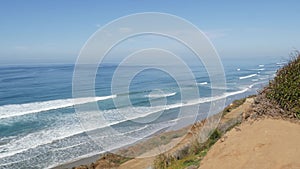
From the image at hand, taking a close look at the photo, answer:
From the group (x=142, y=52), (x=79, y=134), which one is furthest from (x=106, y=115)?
(x=142, y=52)

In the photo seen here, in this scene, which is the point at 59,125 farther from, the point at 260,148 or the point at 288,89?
the point at 260,148

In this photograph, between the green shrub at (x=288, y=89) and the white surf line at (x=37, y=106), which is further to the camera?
the white surf line at (x=37, y=106)

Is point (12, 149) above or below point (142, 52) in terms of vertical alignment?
below

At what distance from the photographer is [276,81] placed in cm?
898

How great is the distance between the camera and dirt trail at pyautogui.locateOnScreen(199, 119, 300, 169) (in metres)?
6.34

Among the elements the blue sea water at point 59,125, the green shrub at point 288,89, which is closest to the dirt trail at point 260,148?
the green shrub at point 288,89

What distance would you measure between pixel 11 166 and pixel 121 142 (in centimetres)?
596

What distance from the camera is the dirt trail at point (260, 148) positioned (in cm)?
634

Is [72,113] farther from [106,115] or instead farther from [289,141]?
[289,141]

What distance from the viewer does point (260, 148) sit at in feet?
22.8

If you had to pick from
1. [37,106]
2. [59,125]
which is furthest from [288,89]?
[37,106]

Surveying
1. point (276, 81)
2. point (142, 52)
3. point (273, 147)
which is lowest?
point (273, 147)

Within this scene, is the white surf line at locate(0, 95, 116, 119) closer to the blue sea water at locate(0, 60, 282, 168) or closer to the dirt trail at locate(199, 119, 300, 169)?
the blue sea water at locate(0, 60, 282, 168)

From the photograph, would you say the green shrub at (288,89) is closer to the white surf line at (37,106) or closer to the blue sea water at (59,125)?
the blue sea water at (59,125)
